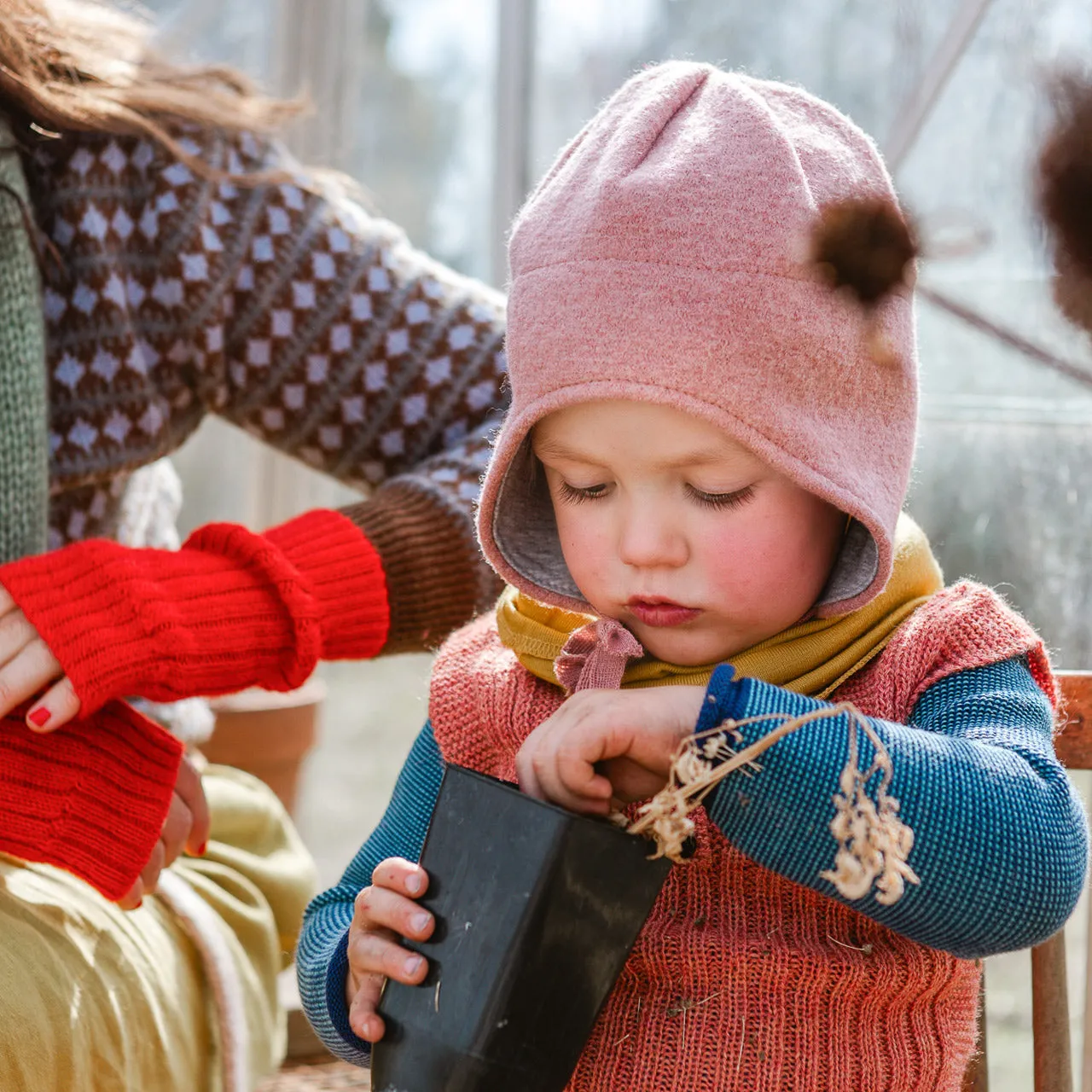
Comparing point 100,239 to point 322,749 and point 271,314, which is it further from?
point 322,749

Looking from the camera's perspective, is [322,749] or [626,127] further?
[322,749]

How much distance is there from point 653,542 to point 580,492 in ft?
0.26

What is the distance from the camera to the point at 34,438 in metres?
1.20

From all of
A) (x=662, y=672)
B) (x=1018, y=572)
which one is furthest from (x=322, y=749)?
(x=662, y=672)

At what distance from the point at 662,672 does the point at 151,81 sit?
0.80 m

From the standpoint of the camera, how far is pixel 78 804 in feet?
3.51

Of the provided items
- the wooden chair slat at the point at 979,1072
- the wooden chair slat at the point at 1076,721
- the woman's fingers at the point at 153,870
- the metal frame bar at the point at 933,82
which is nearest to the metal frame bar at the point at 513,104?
the metal frame bar at the point at 933,82

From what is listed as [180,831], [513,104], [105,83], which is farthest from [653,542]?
[513,104]

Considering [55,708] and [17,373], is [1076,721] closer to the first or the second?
[55,708]

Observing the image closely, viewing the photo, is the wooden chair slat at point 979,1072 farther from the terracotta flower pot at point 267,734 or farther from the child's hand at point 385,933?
the terracotta flower pot at point 267,734

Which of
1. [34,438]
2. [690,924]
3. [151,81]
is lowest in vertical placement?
[690,924]

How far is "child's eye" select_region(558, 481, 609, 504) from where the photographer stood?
33.3 inches

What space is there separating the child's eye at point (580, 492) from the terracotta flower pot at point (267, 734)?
1017mm

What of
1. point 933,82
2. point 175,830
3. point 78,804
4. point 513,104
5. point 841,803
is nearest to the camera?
point 841,803
